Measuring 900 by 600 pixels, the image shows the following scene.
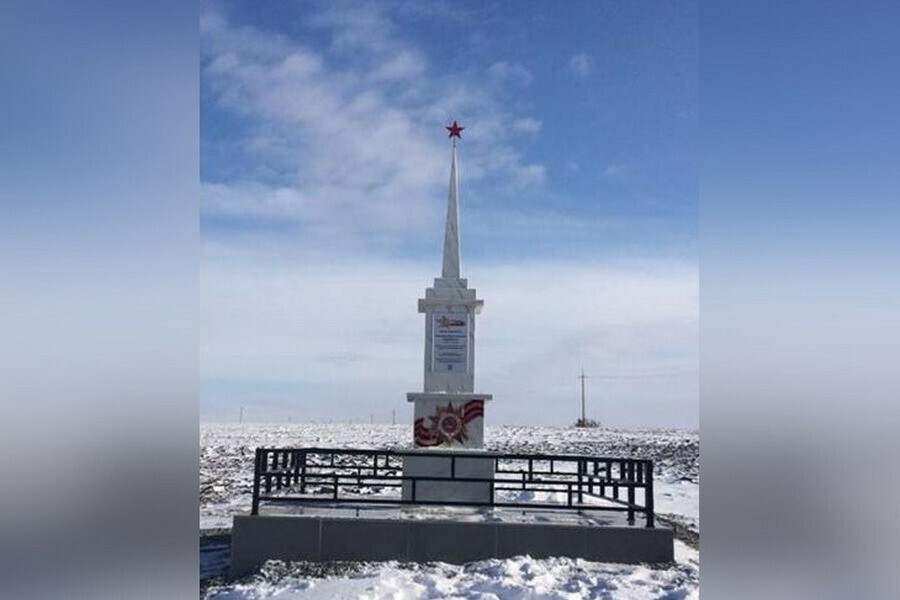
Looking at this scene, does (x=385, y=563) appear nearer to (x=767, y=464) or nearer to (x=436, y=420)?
(x=436, y=420)

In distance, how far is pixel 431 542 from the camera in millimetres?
8391

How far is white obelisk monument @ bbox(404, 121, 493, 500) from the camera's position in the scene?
11.5 metres

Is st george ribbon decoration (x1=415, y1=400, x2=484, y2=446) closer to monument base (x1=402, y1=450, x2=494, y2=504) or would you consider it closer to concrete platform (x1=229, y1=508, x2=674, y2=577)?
monument base (x1=402, y1=450, x2=494, y2=504)

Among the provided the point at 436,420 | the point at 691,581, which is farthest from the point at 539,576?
the point at 436,420

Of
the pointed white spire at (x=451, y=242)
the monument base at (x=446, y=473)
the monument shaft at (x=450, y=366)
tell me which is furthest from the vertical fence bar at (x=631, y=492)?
the pointed white spire at (x=451, y=242)

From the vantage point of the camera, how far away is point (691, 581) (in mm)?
7480

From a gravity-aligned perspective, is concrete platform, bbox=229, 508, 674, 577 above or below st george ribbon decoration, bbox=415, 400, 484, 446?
below

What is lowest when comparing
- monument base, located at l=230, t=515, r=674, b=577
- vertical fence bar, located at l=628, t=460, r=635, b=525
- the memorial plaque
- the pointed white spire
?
monument base, located at l=230, t=515, r=674, b=577

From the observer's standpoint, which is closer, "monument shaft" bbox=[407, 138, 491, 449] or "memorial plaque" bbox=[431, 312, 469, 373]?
"monument shaft" bbox=[407, 138, 491, 449]

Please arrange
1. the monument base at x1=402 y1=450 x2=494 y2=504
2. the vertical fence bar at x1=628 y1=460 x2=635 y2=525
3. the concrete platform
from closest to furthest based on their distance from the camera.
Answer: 1. the concrete platform
2. the vertical fence bar at x1=628 y1=460 x2=635 y2=525
3. the monument base at x1=402 y1=450 x2=494 y2=504

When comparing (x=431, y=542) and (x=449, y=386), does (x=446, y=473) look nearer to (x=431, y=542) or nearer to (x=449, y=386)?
(x=449, y=386)

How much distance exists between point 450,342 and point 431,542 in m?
4.44

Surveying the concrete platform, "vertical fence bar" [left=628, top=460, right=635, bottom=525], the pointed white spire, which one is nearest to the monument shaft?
the pointed white spire

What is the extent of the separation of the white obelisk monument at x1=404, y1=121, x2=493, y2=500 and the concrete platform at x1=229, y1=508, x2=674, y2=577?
9.72 ft
